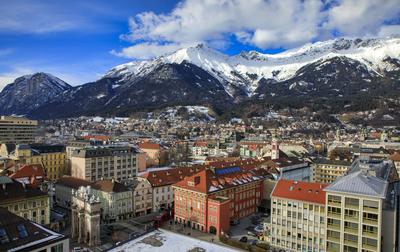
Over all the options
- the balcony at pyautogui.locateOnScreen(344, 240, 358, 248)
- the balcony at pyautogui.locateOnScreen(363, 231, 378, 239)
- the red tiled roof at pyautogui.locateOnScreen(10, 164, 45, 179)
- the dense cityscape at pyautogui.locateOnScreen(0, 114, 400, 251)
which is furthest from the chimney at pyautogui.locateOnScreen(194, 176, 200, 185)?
the red tiled roof at pyautogui.locateOnScreen(10, 164, 45, 179)

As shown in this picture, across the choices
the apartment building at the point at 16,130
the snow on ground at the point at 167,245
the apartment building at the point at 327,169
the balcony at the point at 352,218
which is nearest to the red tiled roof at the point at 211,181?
the snow on ground at the point at 167,245

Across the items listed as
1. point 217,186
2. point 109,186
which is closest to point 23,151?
point 109,186

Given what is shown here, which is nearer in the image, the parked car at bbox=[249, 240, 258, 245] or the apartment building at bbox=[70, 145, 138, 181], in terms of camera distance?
the parked car at bbox=[249, 240, 258, 245]

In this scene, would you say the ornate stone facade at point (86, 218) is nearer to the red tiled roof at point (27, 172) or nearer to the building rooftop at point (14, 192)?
the building rooftop at point (14, 192)

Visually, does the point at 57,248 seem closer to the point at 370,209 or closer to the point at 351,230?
the point at 351,230

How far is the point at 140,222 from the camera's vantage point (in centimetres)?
6575

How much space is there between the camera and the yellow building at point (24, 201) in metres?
53.5

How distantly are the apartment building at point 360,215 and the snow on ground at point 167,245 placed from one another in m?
15.8

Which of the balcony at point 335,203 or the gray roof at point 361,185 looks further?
the balcony at point 335,203

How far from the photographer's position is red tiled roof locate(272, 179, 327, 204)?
52.0 meters

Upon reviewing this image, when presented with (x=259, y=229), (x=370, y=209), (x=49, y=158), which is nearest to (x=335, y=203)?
(x=370, y=209)

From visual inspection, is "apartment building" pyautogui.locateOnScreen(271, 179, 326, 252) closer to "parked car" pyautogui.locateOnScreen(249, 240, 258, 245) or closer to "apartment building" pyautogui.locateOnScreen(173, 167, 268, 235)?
"parked car" pyautogui.locateOnScreen(249, 240, 258, 245)

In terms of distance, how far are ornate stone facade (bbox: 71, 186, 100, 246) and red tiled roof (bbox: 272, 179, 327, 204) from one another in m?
27.6

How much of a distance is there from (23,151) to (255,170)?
6674 centimetres
